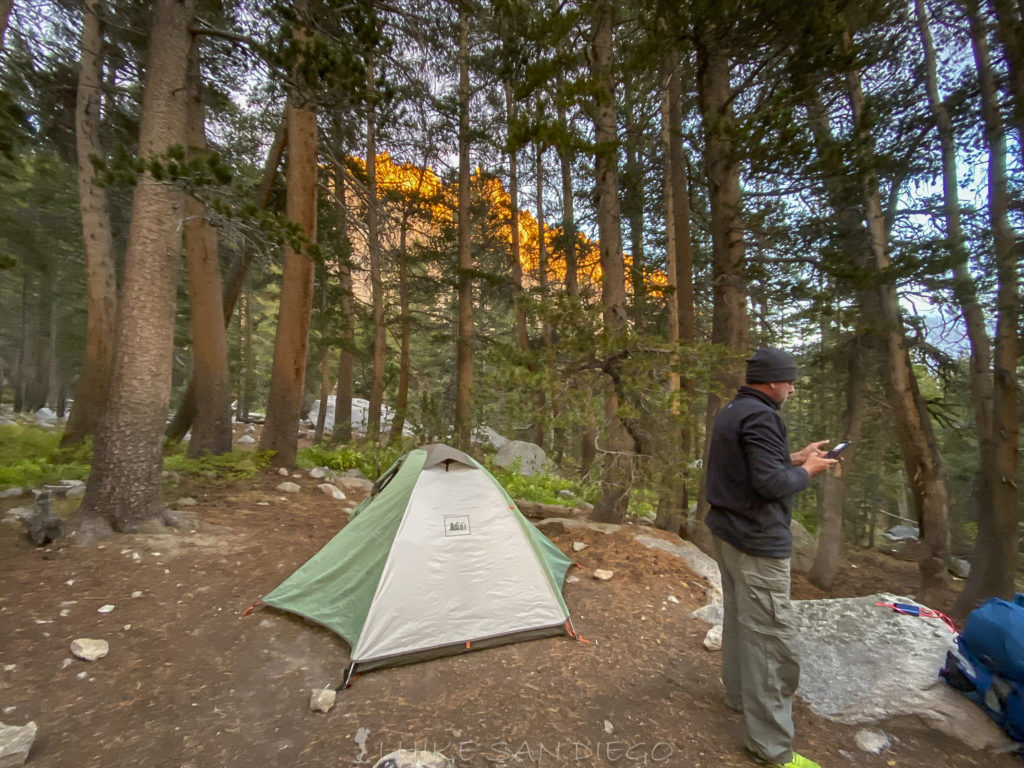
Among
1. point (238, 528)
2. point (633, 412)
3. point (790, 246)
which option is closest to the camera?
point (633, 412)

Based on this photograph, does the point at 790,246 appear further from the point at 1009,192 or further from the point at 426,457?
A: the point at 426,457

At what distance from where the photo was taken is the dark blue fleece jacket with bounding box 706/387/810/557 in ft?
8.20

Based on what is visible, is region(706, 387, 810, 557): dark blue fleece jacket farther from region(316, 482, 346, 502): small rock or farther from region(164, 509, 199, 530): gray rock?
region(316, 482, 346, 502): small rock

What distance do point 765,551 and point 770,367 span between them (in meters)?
0.97

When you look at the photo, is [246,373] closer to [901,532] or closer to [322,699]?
[322,699]

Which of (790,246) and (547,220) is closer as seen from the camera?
(790,246)

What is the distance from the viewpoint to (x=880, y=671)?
3199mm

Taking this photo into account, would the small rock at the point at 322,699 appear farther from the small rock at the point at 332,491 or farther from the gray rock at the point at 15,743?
the small rock at the point at 332,491

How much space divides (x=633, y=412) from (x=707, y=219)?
719 centimetres

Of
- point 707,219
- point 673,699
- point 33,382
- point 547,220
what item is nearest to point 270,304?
point 33,382

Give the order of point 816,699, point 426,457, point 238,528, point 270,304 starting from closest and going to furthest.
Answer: point 816,699 < point 426,457 < point 238,528 < point 270,304

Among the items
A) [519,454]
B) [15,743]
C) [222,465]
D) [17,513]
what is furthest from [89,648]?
[519,454]

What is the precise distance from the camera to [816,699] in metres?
3.21

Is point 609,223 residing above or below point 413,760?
above
